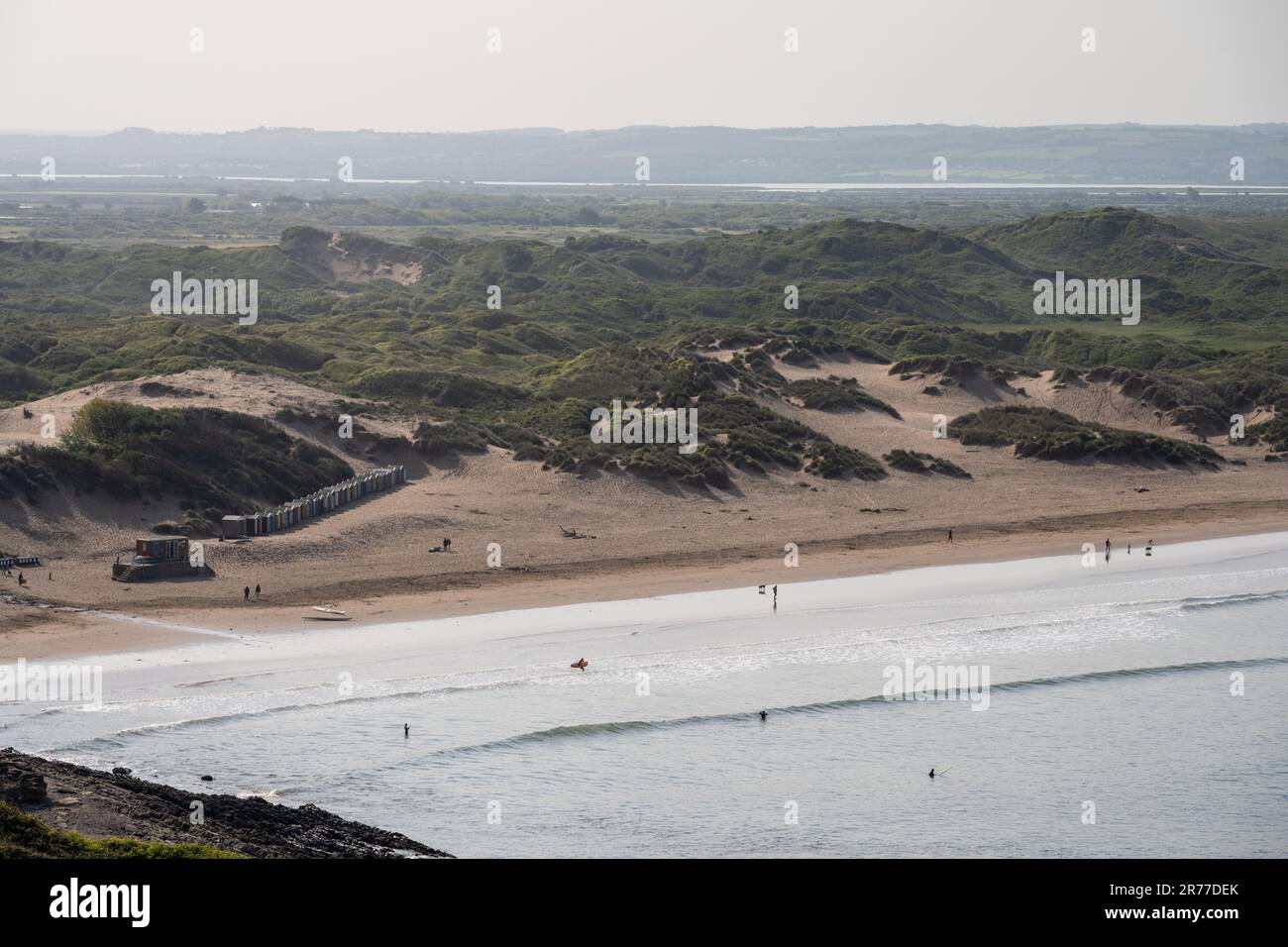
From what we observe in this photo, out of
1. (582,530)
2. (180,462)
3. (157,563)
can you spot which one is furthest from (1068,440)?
(157,563)

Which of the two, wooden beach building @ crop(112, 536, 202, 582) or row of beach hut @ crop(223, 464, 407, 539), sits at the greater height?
row of beach hut @ crop(223, 464, 407, 539)

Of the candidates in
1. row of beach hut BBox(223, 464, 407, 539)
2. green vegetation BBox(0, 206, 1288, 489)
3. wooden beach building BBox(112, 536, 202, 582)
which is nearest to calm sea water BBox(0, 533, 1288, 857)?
wooden beach building BBox(112, 536, 202, 582)

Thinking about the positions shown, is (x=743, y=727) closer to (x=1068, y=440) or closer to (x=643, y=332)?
(x=1068, y=440)

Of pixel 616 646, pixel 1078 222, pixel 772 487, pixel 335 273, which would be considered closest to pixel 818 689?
pixel 616 646

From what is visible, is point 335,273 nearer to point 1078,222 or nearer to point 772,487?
point 1078,222

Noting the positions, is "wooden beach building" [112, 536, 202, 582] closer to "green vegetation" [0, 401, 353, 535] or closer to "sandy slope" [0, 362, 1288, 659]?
"sandy slope" [0, 362, 1288, 659]

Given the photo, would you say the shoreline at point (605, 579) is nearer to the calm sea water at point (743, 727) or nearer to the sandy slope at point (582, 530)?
the sandy slope at point (582, 530)
